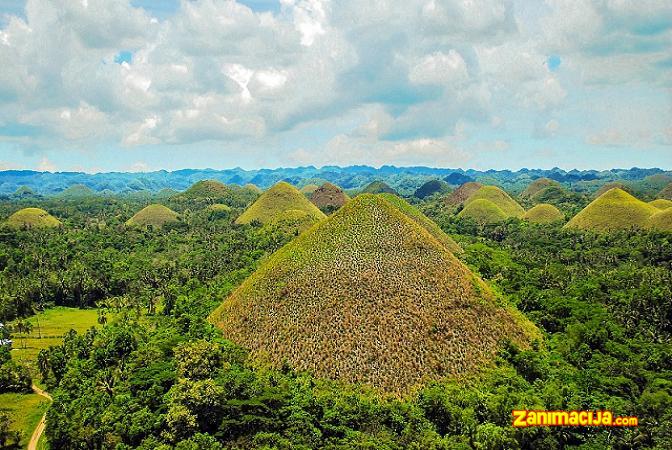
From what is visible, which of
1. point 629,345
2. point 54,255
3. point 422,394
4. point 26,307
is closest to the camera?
point 422,394

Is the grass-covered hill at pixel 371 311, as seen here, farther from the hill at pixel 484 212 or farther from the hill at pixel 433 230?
the hill at pixel 484 212

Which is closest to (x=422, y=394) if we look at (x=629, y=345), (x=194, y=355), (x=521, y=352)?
(x=521, y=352)

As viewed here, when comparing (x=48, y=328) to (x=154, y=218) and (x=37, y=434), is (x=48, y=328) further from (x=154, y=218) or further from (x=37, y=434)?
(x=154, y=218)

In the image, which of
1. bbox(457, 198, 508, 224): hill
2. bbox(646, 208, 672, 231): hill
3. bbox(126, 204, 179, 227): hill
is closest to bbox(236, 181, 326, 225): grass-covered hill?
bbox(126, 204, 179, 227): hill

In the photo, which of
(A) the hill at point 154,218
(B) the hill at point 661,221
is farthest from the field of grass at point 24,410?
(B) the hill at point 661,221

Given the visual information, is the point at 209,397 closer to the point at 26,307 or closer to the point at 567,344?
the point at 567,344

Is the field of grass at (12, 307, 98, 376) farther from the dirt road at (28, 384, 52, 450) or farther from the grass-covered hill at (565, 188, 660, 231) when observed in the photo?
the grass-covered hill at (565, 188, 660, 231)

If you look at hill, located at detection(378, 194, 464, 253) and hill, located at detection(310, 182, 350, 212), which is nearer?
hill, located at detection(378, 194, 464, 253)
